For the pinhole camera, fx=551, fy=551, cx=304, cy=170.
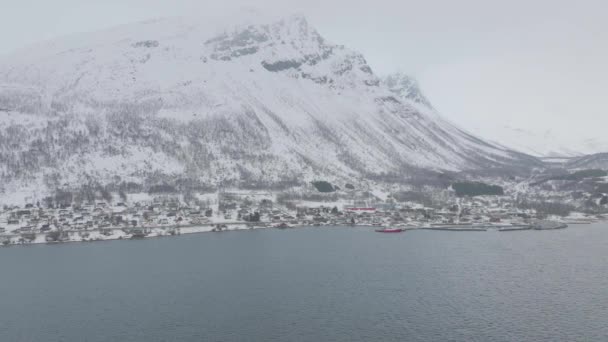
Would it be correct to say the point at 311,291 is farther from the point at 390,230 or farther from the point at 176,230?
the point at 176,230

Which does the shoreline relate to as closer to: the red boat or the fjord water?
the red boat

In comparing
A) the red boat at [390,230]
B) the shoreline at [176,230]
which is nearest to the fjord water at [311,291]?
the shoreline at [176,230]

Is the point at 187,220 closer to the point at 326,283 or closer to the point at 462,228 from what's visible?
the point at 462,228

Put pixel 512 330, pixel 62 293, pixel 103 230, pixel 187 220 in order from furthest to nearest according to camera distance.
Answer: pixel 187 220, pixel 103 230, pixel 62 293, pixel 512 330

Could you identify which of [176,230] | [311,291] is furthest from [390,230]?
[311,291]

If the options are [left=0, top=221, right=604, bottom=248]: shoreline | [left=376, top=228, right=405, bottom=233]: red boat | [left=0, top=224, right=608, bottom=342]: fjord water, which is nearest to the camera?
[left=0, top=224, right=608, bottom=342]: fjord water

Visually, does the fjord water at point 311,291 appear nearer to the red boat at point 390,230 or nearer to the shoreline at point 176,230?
the shoreline at point 176,230

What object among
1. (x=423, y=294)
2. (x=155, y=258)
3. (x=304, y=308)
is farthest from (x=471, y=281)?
(x=155, y=258)

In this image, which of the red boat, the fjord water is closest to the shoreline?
the red boat

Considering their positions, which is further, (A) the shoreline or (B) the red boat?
(B) the red boat
